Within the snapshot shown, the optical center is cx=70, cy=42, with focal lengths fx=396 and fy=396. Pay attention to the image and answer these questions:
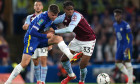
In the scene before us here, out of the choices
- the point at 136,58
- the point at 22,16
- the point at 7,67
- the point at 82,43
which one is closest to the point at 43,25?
the point at 82,43

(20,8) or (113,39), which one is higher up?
(20,8)

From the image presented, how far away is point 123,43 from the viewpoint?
44.9 ft

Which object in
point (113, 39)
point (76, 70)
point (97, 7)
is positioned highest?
point (97, 7)

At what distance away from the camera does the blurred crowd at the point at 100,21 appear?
17.1 meters

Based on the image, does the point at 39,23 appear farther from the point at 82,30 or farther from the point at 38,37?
the point at 82,30

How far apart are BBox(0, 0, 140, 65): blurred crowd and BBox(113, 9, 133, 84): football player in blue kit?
108 inches

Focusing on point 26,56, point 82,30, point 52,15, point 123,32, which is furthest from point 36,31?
point 123,32

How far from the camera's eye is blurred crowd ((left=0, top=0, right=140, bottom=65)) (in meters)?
17.1

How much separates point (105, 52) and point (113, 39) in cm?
74

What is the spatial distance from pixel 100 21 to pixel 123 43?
5311mm

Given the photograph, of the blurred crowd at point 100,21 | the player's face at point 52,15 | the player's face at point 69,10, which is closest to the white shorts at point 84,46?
the player's face at point 69,10

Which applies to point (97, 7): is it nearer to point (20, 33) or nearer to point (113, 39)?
point (113, 39)

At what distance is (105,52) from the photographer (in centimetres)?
1738

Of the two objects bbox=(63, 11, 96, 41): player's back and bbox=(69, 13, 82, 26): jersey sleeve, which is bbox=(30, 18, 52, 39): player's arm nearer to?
bbox=(69, 13, 82, 26): jersey sleeve
